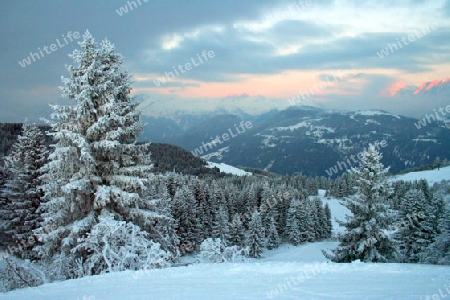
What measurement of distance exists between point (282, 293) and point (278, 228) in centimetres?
5520

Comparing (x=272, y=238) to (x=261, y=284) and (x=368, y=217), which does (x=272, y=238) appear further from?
(x=261, y=284)

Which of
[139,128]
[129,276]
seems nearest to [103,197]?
[139,128]


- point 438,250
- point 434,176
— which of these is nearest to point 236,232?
point 438,250

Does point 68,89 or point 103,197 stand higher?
point 68,89

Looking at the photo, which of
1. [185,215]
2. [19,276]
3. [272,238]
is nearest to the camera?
[19,276]

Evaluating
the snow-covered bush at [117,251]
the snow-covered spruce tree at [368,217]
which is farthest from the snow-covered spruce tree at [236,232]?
the snow-covered bush at [117,251]

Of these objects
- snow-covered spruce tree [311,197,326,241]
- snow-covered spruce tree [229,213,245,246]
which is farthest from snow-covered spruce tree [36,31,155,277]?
snow-covered spruce tree [311,197,326,241]

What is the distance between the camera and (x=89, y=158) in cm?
1118

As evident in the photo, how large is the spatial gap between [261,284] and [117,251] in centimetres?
542

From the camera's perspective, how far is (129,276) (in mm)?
7773

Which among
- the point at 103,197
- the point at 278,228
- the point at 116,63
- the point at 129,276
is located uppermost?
the point at 116,63

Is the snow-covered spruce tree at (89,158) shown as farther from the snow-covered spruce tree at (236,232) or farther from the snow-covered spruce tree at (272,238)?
the snow-covered spruce tree at (272,238)

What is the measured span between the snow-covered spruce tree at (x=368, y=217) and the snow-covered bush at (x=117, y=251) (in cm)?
1375

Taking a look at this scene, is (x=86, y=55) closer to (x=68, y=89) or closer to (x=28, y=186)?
(x=68, y=89)
